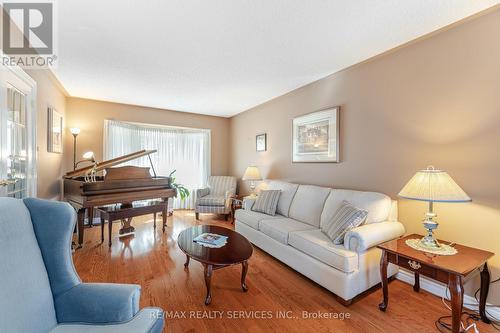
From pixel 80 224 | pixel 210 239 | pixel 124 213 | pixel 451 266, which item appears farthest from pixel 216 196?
pixel 451 266

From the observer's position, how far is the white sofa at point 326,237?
1.95 m

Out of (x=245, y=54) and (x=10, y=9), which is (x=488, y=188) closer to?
(x=245, y=54)

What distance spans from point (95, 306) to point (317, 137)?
10.1 ft

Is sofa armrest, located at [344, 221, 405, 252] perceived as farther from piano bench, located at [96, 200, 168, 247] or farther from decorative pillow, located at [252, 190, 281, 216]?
piano bench, located at [96, 200, 168, 247]

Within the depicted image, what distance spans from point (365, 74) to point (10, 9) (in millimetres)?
3543

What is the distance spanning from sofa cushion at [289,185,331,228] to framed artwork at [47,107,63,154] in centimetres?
363

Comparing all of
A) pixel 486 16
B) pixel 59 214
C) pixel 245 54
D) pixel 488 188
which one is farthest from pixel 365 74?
pixel 59 214

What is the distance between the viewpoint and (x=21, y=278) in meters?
1.00

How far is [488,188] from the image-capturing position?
1.82 metres

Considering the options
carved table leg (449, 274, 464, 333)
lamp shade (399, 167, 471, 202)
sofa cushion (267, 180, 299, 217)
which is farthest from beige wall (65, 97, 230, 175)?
carved table leg (449, 274, 464, 333)

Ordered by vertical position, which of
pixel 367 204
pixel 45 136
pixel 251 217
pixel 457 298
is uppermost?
pixel 45 136

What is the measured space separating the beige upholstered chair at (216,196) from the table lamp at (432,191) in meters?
3.33

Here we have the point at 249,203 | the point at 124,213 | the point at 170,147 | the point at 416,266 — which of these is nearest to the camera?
the point at 416,266

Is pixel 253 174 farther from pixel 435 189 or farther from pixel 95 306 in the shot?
pixel 95 306
